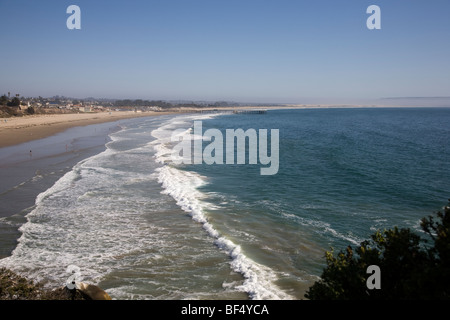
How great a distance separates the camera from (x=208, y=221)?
1556 centimetres

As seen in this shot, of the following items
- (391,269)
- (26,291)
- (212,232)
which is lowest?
(212,232)

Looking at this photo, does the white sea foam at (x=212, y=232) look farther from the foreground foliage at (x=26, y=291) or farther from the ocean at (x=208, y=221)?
the foreground foliage at (x=26, y=291)

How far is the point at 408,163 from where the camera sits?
2997 centimetres

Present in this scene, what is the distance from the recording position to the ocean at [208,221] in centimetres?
1052

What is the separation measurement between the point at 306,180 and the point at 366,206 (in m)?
6.39

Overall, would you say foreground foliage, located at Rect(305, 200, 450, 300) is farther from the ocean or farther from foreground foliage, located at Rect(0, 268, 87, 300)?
foreground foliage, located at Rect(0, 268, 87, 300)

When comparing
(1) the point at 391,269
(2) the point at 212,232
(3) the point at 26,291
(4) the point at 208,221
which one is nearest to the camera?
(1) the point at 391,269

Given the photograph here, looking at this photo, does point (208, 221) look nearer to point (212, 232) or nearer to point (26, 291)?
point (212, 232)

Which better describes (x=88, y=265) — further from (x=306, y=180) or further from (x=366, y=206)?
(x=306, y=180)

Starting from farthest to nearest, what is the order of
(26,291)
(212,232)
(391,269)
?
1. (212,232)
2. (26,291)
3. (391,269)

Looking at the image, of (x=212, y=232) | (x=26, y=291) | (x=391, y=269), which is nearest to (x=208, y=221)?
(x=212, y=232)

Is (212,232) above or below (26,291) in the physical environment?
below

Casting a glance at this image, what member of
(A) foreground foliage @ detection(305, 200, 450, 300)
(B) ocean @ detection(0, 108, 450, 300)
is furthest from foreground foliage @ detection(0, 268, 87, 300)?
(A) foreground foliage @ detection(305, 200, 450, 300)

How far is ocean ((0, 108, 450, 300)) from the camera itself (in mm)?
10523
